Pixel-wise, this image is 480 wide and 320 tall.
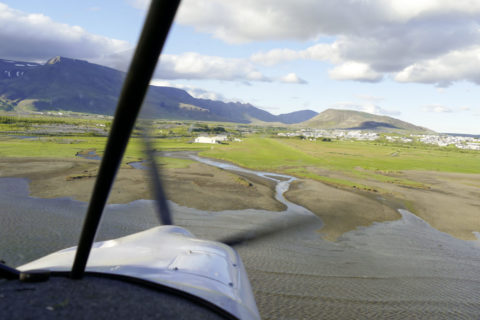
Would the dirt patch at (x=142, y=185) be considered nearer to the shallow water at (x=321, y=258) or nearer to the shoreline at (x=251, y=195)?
the shoreline at (x=251, y=195)

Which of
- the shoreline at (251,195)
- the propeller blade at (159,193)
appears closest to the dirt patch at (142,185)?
the shoreline at (251,195)

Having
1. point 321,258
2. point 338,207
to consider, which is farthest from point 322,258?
point 338,207

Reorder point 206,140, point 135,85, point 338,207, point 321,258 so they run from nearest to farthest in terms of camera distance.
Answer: point 135,85
point 321,258
point 338,207
point 206,140

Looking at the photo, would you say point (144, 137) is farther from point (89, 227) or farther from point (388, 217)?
point (388, 217)

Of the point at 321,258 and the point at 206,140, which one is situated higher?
the point at 206,140

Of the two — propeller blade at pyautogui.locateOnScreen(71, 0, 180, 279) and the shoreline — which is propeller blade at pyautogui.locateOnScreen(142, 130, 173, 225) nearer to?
propeller blade at pyautogui.locateOnScreen(71, 0, 180, 279)

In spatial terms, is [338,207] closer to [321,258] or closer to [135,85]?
[321,258]

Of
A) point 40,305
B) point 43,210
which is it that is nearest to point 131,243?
point 40,305

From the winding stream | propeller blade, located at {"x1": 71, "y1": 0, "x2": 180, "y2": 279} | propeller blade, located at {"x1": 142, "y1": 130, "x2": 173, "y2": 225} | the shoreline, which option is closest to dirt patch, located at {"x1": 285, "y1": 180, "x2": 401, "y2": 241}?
the shoreline

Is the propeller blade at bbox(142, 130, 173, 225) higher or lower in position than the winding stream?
higher
